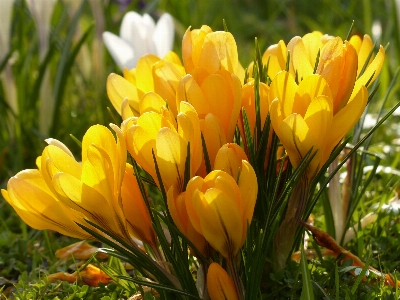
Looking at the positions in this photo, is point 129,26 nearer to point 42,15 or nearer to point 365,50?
point 42,15

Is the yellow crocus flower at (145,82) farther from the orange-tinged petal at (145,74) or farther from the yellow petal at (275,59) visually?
the yellow petal at (275,59)

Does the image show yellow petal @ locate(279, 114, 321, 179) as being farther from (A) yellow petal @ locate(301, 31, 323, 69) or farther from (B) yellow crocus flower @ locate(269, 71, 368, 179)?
(A) yellow petal @ locate(301, 31, 323, 69)

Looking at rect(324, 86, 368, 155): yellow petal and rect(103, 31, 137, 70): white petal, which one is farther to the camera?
rect(103, 31, 137, 70): white petal

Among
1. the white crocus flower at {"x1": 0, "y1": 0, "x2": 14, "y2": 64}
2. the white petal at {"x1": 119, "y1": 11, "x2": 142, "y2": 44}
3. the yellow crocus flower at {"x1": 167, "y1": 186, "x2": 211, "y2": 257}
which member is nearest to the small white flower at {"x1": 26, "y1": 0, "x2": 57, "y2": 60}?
the white crocus flower at {"x1": 0, "y1": 0, "x2": 14, "y2": 64}

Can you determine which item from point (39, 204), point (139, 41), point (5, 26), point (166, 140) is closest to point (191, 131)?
point (166, 140)

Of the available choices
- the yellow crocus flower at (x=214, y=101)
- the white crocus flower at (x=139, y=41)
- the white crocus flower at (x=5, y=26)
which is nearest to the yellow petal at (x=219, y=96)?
the yellow crocus flower at (x=214, y=101)
